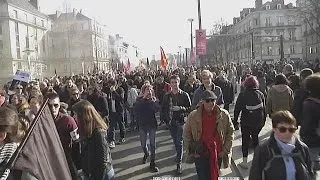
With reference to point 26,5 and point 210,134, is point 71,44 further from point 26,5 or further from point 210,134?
point 210,134

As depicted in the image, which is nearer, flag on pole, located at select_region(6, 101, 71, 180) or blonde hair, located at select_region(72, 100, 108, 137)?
flag on pole, located at select_region(6, 101, 71, 180)

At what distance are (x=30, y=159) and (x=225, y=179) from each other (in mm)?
5041

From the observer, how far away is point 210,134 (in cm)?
574

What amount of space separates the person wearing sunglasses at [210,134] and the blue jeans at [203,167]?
0.06m

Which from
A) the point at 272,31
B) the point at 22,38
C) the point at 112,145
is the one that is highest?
the point at 272,31

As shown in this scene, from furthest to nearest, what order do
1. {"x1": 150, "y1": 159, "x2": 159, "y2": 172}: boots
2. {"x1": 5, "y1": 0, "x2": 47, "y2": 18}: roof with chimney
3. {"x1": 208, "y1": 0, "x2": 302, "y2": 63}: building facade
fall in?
{"x1": 208, "y1": 0, "x2": 302, "y2": 63}: building facade < {"x1": 5, "y1": 0, "x2": 47, "y2": 18}: roof with chimney < {"x1": 150, "y1": 159, "x2": 159, "y2": 172}: boots

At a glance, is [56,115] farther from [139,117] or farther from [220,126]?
[139,117]

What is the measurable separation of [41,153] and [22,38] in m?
86.8

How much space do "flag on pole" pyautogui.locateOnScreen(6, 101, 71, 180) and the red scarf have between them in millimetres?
3142

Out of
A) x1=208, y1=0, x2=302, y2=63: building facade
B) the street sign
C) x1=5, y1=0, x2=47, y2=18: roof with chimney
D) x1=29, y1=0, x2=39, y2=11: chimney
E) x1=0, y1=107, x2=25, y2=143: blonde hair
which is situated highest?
x1=29, y1=0, x2=39, y2=11: chimney

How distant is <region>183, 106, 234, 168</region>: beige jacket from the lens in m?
5.69

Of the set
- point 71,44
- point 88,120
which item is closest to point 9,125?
point 88,120

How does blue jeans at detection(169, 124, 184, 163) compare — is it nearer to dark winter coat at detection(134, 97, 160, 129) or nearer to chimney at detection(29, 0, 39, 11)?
dark winter coat at detection(134, 97, 160, 129)

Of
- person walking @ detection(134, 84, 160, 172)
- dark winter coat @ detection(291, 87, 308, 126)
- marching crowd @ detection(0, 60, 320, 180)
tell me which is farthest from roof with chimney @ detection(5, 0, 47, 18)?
dark winter coat @ detection(291, 87, 308, 126)
